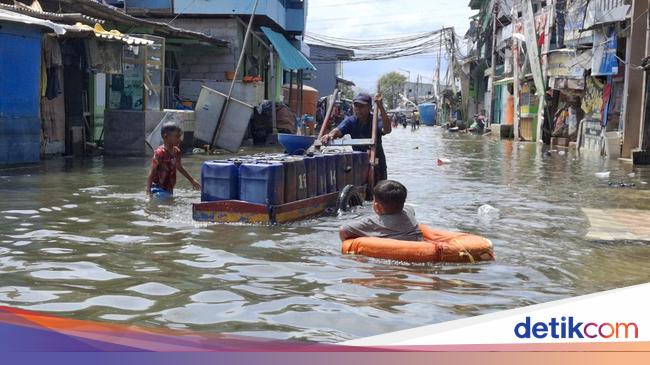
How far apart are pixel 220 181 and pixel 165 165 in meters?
1.74

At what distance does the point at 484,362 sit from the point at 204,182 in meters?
5.85

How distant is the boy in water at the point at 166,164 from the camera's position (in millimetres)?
9320

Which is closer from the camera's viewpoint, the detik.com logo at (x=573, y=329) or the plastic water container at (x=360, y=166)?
the detik.com logo at (x=573, y=329)

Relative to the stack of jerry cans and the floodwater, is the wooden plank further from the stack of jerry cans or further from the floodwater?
the stack of jerry cans

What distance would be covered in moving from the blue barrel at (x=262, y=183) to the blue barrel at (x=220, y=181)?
0.08m

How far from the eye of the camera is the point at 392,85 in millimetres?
129000

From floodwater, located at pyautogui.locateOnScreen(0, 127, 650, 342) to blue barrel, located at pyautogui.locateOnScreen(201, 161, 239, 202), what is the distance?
0.40 meters

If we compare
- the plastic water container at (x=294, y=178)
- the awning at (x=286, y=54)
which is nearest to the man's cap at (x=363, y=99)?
the plastic water container at (x=294, y=178)

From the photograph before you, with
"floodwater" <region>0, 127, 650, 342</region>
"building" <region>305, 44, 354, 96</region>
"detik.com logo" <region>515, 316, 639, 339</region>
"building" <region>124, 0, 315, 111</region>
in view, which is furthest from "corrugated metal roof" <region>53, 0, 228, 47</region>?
"building" <region>305, 44, 354, 96</region>

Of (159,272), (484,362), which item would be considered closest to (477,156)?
(159,272)

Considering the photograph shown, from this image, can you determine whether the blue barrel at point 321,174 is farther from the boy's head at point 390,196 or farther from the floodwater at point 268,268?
the boy's head at point 390,196

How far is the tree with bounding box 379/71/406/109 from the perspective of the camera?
119m

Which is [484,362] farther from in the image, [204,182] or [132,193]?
[132,193]

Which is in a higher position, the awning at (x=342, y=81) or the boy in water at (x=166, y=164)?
the awning at (x=342, y=81)
